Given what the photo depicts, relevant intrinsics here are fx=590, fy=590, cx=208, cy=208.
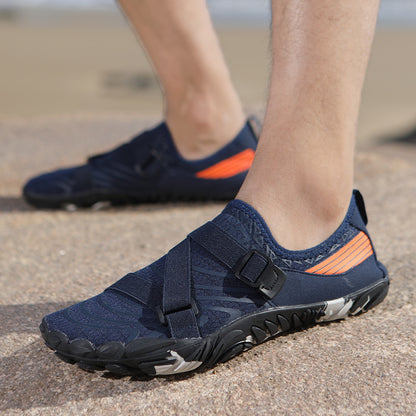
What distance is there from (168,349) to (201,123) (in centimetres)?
106

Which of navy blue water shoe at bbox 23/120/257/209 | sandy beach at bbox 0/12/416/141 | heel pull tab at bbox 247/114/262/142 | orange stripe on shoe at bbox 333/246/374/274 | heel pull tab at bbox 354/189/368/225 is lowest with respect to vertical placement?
sandy beach at bbox 0/12/416/141

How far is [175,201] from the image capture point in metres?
2.05

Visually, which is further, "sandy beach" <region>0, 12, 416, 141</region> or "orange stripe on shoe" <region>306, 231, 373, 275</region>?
"sandy beach" <region>0, 12, 416, 141</region>

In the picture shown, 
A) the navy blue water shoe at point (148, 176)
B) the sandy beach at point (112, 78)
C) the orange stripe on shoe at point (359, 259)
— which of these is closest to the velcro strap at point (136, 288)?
the orange stripe on shoe at point (359, 259)

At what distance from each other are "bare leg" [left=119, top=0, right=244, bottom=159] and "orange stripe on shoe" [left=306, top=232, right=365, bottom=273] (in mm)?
822

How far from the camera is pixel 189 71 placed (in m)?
1.87

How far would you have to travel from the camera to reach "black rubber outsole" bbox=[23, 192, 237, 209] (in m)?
2.00

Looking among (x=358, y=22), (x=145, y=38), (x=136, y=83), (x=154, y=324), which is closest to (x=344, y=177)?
(x=358, y=22)

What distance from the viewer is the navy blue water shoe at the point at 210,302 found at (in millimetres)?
960

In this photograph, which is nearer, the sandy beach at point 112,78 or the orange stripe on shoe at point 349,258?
the orange stripe on shoe at point 349,258

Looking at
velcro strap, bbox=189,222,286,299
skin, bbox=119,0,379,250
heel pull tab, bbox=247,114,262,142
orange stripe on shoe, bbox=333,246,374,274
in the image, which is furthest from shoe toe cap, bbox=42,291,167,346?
heel pull tab, bbox=247,114,262,142

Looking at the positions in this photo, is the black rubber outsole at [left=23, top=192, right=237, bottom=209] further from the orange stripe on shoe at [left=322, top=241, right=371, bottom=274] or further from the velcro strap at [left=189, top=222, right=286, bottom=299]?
the velcro strap at [left=189, top=222, right=286, bottom=299]

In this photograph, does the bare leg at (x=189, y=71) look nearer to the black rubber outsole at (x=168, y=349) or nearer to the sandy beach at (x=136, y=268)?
the sandy beach at (x=136, y=268)

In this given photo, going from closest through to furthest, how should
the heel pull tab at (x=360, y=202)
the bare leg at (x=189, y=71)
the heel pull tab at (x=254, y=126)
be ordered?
the heel pull tab at (x=360, y=202), the bare leg at (x=189, y=71), the heel pull tab at (x=254, y=126)
